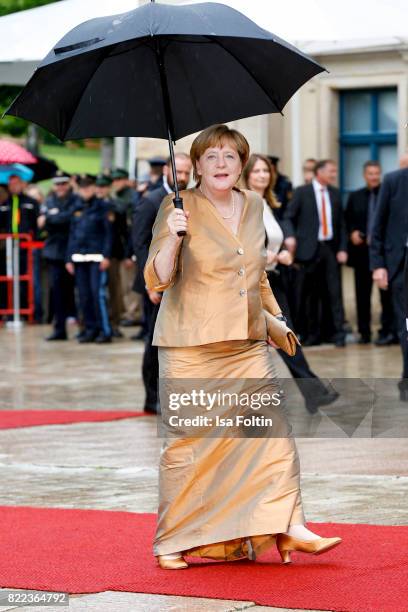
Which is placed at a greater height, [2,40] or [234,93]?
[2,40]

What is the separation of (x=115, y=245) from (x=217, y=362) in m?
13.7

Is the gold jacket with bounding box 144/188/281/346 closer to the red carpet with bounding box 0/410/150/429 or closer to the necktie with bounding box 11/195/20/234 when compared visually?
the red carpet with bounding box 0/410/150/429

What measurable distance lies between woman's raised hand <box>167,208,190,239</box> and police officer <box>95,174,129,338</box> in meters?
13.5

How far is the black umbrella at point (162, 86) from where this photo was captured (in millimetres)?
7148

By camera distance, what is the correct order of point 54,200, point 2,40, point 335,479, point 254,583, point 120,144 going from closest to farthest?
point 254,583 → point 335,479 → point 2,40 → point 54,200 → point 120,144

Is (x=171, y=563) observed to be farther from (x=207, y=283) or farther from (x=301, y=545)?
(x=207, y=283)

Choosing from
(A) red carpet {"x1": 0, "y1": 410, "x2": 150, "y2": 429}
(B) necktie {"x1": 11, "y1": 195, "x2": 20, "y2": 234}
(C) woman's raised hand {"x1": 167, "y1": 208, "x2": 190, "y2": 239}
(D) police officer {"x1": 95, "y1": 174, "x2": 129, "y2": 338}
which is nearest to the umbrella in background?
(B) necktie {"x1": 11, "y1": 195, "x2": 20, "y2": 234}

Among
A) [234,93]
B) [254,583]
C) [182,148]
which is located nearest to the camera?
[254,583]

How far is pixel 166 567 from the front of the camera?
6.70 metres

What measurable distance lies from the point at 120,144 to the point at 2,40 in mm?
17406

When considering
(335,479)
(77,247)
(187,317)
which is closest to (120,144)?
(77,247)

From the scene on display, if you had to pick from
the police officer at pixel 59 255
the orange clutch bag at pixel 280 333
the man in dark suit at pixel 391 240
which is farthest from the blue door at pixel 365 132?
the orange clutch bag at pixel 280 333

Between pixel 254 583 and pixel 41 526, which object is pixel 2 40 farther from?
pixel 254 583

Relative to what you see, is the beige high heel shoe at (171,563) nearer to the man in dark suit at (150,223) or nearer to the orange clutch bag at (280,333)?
the orange clutch bag at (280,333)
